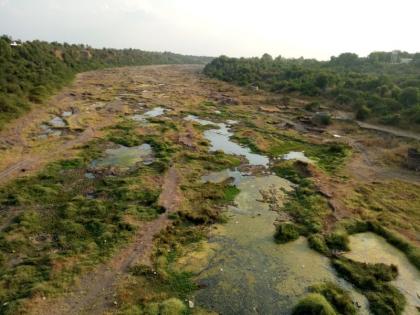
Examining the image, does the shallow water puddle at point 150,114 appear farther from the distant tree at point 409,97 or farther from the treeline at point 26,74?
the distant tree at point 409,97

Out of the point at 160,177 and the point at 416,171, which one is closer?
the point at 160,177

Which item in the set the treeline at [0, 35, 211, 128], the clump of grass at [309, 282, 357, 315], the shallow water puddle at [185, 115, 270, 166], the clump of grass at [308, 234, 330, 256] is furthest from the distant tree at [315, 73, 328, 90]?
the clump of grass at [309, 282, 357, 315]

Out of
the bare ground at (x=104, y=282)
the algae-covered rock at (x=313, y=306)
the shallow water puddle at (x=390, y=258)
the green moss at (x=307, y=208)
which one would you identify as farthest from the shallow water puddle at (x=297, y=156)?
the algae-covered rock at (x=313, y=306)

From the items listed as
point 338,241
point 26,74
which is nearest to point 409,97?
point 338,241

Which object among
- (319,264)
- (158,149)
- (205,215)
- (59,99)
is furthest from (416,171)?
(59,99)

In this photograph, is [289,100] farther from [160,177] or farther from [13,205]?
[13,205]

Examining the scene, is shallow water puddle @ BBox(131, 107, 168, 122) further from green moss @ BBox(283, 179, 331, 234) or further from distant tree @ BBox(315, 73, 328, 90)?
distant tree @ BBox(315, 73, 328, 90)

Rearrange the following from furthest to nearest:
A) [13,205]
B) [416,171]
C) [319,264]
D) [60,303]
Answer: [416,171]
[13,205]
[319,264]
[60,303]

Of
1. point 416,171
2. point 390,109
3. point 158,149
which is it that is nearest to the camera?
point 416,171
